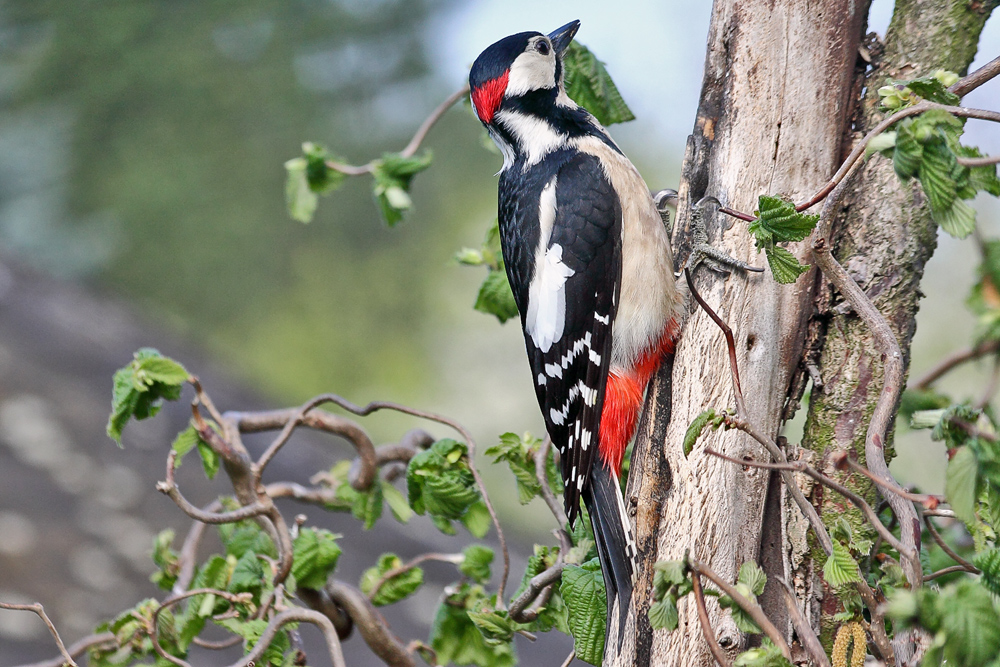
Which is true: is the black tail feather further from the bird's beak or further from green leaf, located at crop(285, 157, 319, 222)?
the bird's beak

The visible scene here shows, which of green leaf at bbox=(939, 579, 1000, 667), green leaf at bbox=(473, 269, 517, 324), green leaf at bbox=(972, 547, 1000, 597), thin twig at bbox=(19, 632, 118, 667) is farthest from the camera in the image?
green leaf at bbox=(473, 269, 517, 324)

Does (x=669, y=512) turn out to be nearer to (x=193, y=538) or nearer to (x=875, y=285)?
(x=875, y=285)

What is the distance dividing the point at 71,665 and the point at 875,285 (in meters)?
1.35

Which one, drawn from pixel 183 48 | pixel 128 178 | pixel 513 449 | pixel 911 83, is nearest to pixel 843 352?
pixel 911 83

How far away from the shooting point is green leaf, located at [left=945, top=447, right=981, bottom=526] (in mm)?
817

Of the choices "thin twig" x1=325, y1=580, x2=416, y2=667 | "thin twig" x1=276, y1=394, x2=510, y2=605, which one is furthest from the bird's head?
"thin twig" x1=325, y1=580, x2=416, y2=667

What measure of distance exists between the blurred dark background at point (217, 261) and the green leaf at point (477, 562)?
150 centimetres

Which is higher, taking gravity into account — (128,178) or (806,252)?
(128,178)

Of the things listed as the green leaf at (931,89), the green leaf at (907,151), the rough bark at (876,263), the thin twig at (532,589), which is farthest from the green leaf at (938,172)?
the thin twig at (532,589)

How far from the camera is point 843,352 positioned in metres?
1.27

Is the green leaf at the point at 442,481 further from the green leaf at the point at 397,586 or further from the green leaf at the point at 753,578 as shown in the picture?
the green leaf at the point at 753,578

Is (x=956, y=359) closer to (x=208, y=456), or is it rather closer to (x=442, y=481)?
(x=442, y=481)

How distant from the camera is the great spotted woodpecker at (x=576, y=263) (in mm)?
1592

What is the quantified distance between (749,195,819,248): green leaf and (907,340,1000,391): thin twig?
1.90 feet
